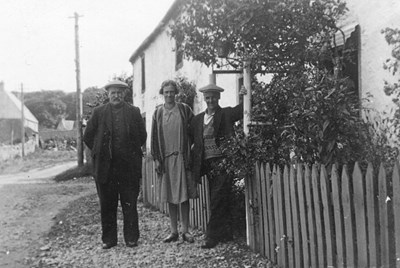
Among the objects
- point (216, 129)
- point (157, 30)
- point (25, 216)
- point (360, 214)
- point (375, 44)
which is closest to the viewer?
point (360, 214)

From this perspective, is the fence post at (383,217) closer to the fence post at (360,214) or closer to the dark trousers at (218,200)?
the fence post at (360,214)

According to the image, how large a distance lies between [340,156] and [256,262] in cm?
142

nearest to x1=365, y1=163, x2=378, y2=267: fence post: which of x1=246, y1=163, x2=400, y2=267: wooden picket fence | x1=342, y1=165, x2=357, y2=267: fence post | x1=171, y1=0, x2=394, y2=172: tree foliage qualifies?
x1=246, y1=163, x2=400, y2=267: wooden picket fence

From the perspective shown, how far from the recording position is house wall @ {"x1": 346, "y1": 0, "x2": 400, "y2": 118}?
471 centimetres

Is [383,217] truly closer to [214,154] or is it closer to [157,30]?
[214,154]

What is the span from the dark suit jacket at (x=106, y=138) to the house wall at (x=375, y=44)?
2616 mm

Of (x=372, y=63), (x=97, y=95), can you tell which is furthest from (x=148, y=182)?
(x=97, y=95)

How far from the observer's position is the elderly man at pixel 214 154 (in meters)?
5.07

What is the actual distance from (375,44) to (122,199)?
10.9 ft

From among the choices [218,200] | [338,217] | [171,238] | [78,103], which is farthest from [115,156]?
[78,103]

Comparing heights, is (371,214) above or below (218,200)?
above

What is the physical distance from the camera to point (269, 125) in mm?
4949

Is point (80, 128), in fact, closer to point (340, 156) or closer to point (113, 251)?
point (113, 251)

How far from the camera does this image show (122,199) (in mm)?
5410
